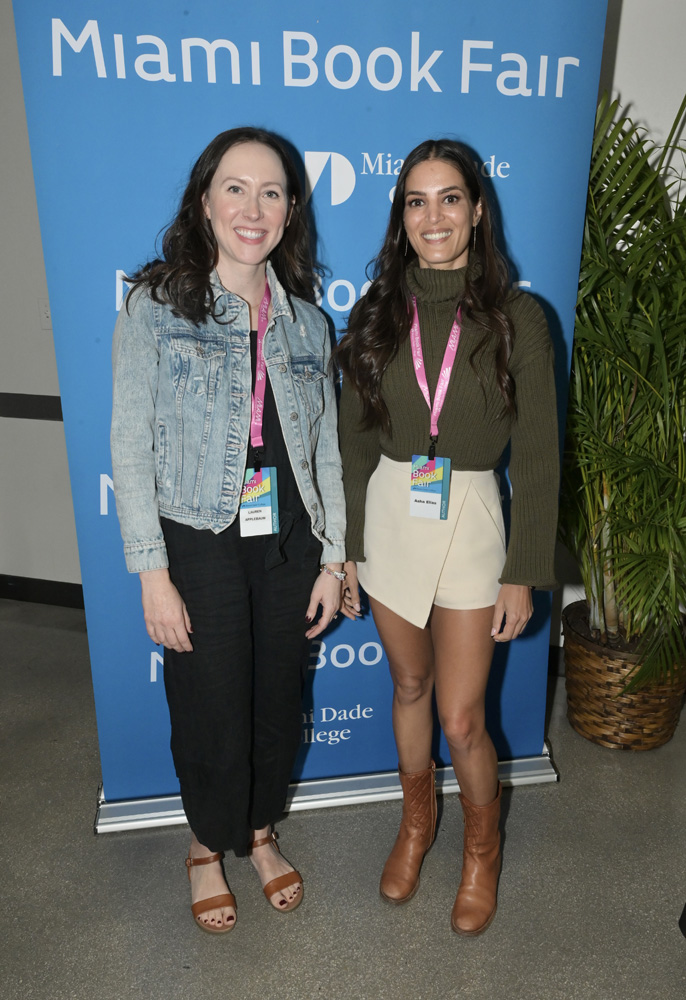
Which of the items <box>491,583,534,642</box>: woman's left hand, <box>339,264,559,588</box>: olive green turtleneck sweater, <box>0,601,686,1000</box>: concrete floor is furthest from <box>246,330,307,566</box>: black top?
<box>0,601,686,1000</box>: concrete floor

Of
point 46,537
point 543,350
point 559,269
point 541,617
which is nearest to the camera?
point 543,350

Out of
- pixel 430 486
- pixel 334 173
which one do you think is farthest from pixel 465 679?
pixel 334 173

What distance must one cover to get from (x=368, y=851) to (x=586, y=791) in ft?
2.47

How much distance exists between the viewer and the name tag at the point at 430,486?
1740 mm

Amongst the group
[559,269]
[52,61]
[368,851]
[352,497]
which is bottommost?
[368,851]

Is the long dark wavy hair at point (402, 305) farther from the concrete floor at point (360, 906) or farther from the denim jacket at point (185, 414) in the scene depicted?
the concrete floor at point (360, 906)

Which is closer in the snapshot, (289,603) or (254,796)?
(289,603)

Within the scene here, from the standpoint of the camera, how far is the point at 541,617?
2.42 m

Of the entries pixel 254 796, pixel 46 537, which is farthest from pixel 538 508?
pixel 46 537

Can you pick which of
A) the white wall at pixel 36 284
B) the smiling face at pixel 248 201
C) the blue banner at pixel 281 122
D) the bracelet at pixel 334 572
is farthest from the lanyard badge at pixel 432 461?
the white wall at pixel 36 284

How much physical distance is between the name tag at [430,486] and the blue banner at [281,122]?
1.92ft

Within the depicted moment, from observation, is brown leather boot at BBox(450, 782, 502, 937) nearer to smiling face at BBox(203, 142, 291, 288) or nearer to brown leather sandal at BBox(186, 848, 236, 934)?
brown leather sandal at BBox(186, 848, 236, 934)

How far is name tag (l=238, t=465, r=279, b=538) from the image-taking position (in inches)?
67.7

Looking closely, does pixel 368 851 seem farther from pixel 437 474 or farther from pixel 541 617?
pixel 437 474
